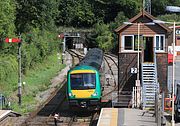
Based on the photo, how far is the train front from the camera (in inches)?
1144

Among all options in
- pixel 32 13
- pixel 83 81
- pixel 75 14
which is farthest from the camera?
pixel 75 14

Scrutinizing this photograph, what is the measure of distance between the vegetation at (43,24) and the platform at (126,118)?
31.8ft

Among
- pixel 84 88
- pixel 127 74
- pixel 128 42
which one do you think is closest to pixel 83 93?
pixel 84 88

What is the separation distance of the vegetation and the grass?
18 cm

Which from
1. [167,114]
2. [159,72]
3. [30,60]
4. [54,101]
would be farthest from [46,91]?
[167,114]

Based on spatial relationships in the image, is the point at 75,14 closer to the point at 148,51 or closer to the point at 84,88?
the point at 148,51

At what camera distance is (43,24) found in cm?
5422

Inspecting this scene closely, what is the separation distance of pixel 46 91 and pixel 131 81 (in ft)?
29.4

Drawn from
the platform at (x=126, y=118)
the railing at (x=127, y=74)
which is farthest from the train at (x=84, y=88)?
the railing at (x=127, y=74)

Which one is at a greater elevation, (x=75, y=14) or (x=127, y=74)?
(x=75, y=14)

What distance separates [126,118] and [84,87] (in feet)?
13.0

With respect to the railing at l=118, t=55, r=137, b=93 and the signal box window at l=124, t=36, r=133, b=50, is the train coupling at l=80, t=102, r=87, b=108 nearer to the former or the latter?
the railing at l=118, t=55, r=137, b=93

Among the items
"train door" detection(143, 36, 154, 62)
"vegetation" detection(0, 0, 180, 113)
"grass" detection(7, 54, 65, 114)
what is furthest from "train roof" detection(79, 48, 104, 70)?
"vegetation" detection(0, 0, 180, 113)

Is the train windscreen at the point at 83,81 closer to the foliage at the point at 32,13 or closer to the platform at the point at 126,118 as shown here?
the platform at the point at 126,118
